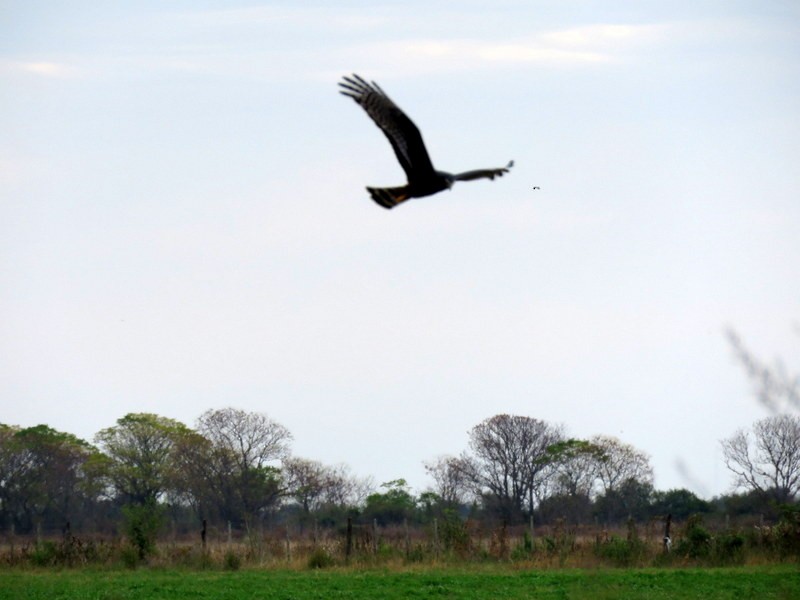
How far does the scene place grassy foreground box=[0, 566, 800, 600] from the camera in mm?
24672

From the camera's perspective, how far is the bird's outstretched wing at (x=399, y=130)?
13.6m

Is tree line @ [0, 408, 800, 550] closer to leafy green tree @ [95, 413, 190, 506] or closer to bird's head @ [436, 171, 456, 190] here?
leafy green tree @ [95, 413, 190, 506]

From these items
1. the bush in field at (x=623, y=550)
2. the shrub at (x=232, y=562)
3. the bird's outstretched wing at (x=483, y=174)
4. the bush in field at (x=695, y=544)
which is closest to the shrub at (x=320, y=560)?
the shrub at (x=232, y=562)

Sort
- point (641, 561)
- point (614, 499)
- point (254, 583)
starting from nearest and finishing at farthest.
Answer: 1. point (254, 583)
2. point (641, 561)
3. point (614, 499)

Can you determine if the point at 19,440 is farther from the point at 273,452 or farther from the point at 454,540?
the point at 454,540

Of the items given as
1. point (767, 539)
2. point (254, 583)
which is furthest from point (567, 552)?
point (254, 583)

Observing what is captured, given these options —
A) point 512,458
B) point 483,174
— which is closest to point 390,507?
point 512,458

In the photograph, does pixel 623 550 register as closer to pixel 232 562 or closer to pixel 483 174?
pixel 232 562

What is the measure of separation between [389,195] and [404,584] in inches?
610

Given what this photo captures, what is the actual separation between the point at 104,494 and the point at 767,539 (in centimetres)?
5566

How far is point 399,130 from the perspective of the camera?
1373cm

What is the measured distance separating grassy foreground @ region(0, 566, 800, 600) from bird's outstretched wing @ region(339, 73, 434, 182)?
452 inches

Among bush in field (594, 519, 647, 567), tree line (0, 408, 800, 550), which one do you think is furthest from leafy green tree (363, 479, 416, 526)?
bush in field (594, 519, 647, 567)

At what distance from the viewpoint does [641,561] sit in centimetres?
3091
